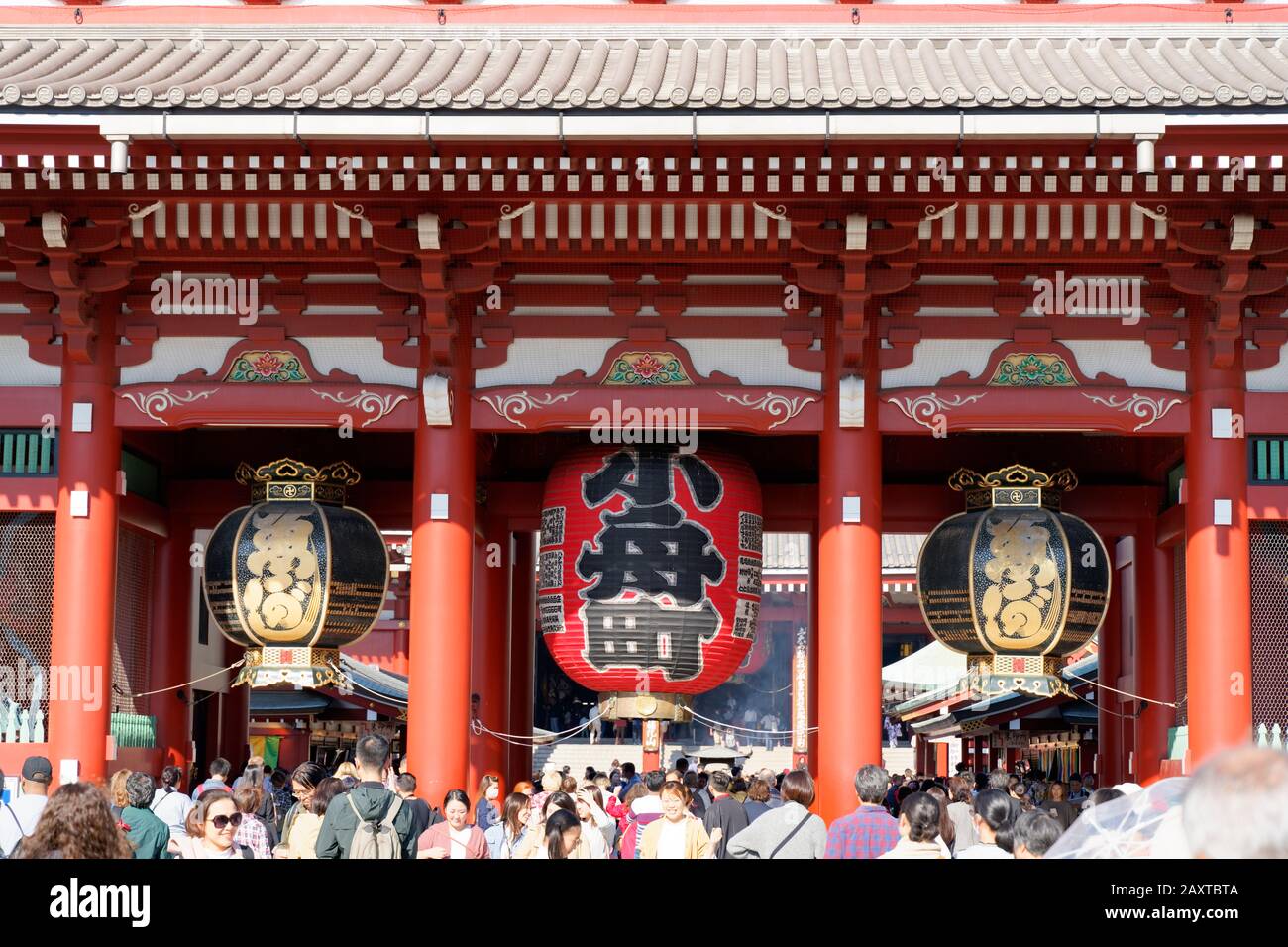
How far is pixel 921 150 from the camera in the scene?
10078 millimetres

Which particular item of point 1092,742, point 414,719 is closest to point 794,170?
point 414,719

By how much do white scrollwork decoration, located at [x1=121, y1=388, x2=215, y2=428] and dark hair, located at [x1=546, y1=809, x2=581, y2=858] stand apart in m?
5.84

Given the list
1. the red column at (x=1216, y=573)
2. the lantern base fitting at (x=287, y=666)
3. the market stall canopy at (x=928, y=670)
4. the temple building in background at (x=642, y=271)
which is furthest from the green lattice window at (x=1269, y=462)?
the market stall canopy at (x=928, y=670)

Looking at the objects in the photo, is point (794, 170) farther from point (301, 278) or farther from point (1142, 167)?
point (301, 278)

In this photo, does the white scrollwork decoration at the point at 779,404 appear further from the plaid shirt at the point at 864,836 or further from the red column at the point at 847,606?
the plaid shirt at the point at 864,836

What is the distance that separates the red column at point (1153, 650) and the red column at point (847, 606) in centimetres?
330

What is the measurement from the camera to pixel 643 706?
1205cm

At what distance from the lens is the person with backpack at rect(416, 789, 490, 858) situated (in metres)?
8.16

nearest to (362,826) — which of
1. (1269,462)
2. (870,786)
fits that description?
(870,786)

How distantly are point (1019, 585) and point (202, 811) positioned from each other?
7134 mm

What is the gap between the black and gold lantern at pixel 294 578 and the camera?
12195 millimetres

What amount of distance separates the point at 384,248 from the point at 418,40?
2.31 metres

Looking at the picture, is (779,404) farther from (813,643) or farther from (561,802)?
(561,802)

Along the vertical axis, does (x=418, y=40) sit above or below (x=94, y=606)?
above
